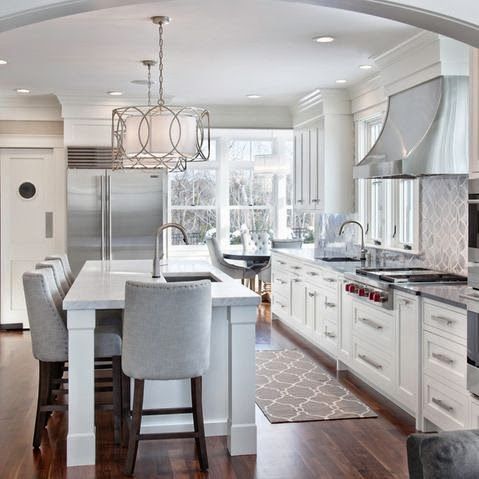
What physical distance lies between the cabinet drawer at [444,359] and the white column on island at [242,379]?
1.08 meters

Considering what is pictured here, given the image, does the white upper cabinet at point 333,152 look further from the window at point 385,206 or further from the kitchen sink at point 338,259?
the kitchen sink at point 338,259

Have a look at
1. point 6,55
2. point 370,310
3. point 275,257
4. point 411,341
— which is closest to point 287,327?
point 275,257

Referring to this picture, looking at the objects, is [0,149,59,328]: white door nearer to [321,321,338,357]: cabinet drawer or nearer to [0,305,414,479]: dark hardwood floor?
[0,305,414,479]: dark hardwood floor

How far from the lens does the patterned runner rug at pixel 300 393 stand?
187 inches

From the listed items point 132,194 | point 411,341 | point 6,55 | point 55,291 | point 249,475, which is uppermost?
point 6,55

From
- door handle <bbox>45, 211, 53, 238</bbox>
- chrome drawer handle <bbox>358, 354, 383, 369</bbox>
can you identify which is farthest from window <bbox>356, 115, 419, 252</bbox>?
door handle <bbox>45, 211, 53, 238</bbox>

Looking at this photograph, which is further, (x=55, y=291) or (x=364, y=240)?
(x=364, y=240)

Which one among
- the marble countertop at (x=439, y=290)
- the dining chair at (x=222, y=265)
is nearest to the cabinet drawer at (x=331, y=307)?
the marble countertop at (x=439, y=290)

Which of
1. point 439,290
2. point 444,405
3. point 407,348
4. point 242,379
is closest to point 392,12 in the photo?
point 439,290

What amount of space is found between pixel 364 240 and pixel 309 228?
312cm

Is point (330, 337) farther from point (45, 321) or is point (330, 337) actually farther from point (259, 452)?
point (45, 321)

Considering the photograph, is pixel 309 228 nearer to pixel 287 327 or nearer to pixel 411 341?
pixel 287 327

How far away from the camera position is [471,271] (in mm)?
3734

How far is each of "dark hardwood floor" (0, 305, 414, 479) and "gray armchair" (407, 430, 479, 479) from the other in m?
1.99
